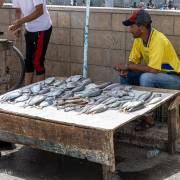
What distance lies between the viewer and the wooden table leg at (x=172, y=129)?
565 cm

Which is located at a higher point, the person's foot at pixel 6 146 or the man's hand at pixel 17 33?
the man's hand at pixel 17 33

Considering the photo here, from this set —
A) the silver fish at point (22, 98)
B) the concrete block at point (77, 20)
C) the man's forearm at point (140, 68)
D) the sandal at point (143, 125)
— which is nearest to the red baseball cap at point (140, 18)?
the man's forearm at point (140, 68)

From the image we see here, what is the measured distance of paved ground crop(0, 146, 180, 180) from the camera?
207 inches

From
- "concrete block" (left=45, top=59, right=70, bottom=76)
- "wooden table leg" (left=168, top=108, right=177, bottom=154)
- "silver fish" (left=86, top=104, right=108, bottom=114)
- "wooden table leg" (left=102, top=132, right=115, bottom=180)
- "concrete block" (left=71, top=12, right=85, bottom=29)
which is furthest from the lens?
"concrete block" (left=45, top=59, right=70, bottom=76)

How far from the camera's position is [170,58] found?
20.0ft

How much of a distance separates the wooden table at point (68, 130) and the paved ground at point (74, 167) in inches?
17.4

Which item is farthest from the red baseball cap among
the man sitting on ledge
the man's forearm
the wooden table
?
the wooden table

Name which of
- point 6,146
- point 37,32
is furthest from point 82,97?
point 37,32

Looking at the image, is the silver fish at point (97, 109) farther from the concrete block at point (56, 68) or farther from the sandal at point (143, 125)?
the concrete block at point (56, 68)

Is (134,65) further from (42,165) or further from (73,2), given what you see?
(73,2)

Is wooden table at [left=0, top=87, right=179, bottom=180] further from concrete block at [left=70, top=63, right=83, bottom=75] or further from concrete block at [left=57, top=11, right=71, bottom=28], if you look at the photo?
concrete block at [left=57, top=11, right=71, bottom=28]

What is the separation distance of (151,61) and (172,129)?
2.91 feet

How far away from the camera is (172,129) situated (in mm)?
5699

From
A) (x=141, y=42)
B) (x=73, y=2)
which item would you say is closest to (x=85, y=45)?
(x=141, y=42)
